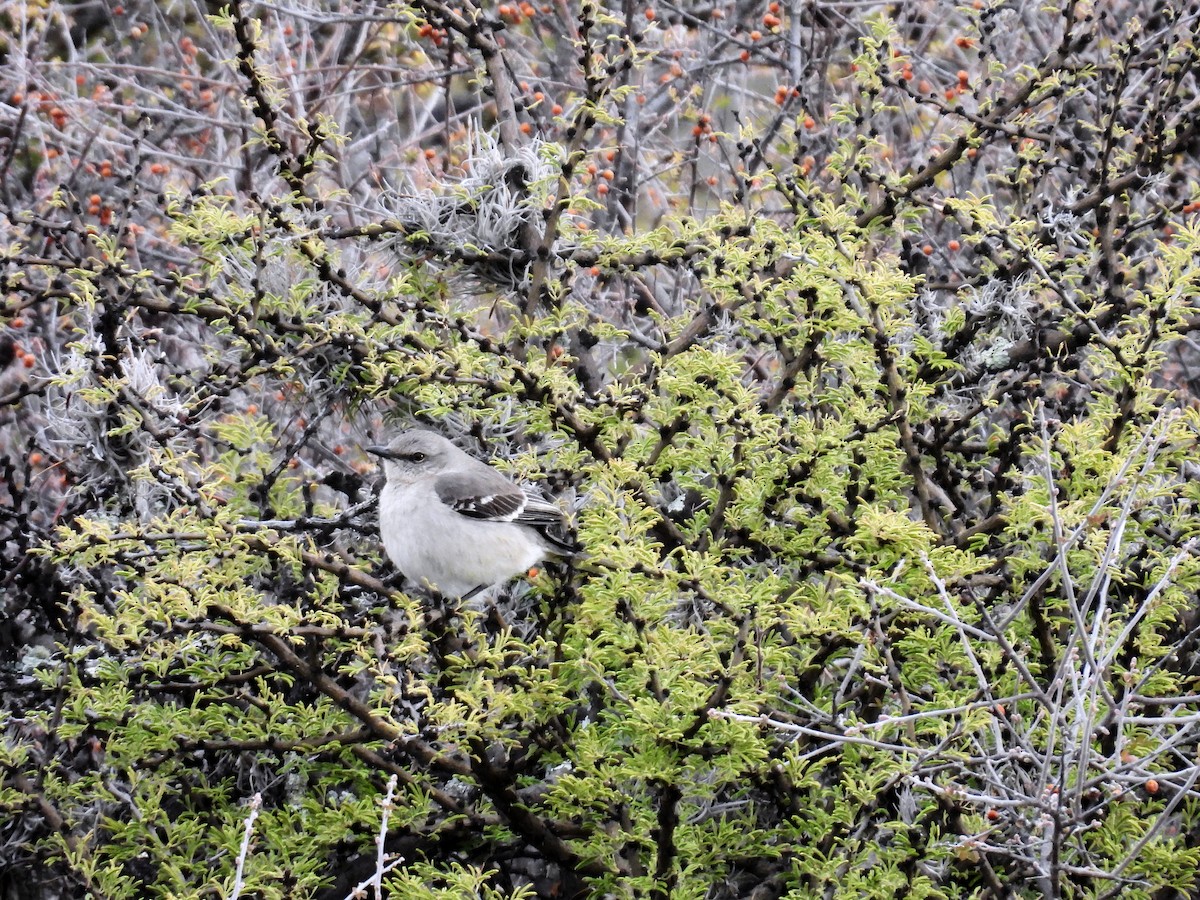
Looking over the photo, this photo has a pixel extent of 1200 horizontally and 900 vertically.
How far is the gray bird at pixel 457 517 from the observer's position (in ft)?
15.7

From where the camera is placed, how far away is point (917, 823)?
368 cm

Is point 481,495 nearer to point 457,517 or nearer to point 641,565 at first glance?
point 457,517

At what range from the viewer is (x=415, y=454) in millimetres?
5145

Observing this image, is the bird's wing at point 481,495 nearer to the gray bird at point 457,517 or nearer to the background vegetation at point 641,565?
the gray bird at point 457,517

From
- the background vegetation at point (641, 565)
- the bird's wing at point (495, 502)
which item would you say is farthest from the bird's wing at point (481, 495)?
the background vegetation at point (641, 565)

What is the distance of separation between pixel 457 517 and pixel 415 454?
0.28 m

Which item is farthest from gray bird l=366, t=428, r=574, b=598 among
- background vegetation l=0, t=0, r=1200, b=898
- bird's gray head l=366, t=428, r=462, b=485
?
background vegetation l=0, t=0, r=1200, b=898

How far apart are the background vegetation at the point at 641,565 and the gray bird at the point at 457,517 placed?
0.13 meters

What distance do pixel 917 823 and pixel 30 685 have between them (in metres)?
2.83

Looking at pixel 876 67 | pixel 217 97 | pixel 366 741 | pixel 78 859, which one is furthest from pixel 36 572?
pixel 217 97

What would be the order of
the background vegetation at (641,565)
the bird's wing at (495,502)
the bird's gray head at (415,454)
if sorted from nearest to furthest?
the background vegetation at (641,565) → the bird's wing at (495,502) → the bird's gray head at (415,454)

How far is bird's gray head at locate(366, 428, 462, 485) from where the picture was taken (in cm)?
508

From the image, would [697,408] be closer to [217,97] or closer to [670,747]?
[670,747]

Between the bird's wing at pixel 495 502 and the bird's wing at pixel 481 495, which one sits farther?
the bird's wing at pixel 481 495
